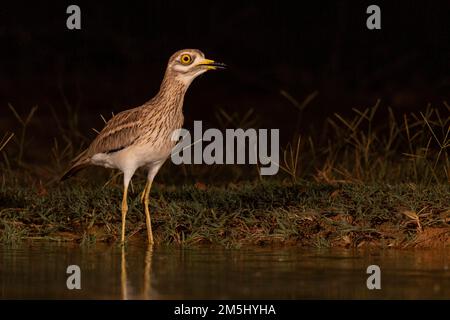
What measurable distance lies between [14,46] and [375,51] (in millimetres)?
6239

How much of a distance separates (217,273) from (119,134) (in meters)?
2.87

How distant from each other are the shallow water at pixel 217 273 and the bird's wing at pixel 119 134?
106 centimetres

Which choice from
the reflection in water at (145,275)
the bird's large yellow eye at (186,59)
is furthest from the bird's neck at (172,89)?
the reflection in water at (145,275)

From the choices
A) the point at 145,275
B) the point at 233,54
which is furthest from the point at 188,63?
the point at 233,54

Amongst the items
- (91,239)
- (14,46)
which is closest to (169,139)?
(91,239)

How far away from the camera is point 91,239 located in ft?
37.6

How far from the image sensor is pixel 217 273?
31.3ft

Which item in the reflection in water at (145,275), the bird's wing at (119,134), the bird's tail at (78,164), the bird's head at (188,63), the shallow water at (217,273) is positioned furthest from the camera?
the bird's tail at (78,164)

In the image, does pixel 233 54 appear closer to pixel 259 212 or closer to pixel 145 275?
pixel 259 212

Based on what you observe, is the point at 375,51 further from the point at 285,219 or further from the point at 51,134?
the point at 285,219

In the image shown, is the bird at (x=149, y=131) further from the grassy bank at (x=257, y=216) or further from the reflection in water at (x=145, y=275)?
the reflection in water at (x=145, y=275)

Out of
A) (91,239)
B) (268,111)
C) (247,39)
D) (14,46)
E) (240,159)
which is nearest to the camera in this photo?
(91,239)

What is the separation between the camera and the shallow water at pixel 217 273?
28.2 feet
